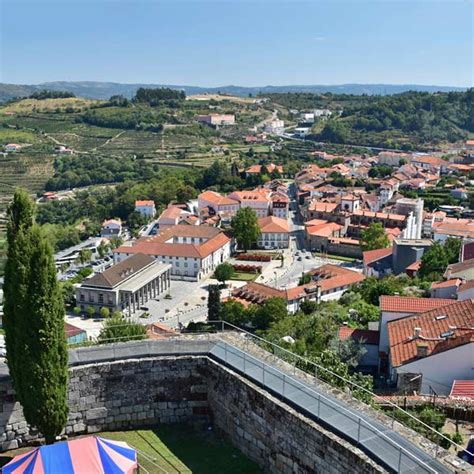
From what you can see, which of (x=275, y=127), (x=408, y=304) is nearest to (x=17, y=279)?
(x=408, y=304)

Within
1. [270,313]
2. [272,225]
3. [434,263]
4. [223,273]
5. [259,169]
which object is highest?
[259,169]

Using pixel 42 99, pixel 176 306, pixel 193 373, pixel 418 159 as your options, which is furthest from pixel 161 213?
pixel 42 99

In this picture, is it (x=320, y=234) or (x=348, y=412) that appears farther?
(x=320, y=234)

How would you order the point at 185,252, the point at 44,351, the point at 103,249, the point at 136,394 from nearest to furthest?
the point at 44,351, the point at 136,394, the point at 185,252, the point at 103,249

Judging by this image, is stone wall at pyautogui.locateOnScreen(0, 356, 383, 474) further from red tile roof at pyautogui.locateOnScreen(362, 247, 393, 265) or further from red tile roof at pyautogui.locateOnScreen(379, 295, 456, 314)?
red tile roof at pyautogui.locateOnScreen(362, 247, 393, 265)

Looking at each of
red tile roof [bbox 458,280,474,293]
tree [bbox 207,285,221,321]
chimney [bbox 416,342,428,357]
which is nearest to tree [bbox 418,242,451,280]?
red tile roof [bbox 458,280,474,293]

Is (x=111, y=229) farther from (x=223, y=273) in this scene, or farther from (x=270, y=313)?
(x=270, y=313)

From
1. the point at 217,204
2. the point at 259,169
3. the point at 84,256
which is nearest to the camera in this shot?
the point at 84,256
